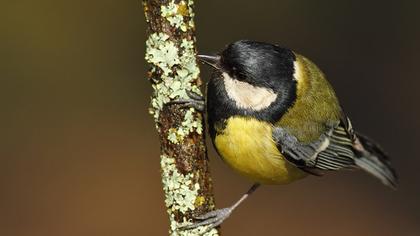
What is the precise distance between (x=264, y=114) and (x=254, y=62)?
242 millimetres

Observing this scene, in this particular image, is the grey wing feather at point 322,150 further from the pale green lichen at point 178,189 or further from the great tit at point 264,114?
the pale green lichen at point 178,189

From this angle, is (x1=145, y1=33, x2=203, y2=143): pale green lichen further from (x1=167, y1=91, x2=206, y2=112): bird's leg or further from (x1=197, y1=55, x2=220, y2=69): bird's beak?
(x1=197, y1=55, x2=220, y2=69): bird's beak

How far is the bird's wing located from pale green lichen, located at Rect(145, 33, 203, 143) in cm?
51

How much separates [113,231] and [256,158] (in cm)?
245

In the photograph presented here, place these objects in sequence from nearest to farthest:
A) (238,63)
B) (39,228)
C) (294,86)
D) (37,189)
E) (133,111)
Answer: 1. (238,63)
2. (294,86)
3. (39,228)
4. (37,189)
5. (133,111)

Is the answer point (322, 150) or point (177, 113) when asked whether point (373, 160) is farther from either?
point (177, 113)

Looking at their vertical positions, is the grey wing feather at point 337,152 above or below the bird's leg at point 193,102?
below

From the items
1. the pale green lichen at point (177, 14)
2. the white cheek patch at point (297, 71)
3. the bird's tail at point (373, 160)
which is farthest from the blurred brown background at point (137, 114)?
the pale green lichen at point (177, 14)

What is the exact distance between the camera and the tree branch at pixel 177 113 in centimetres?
218

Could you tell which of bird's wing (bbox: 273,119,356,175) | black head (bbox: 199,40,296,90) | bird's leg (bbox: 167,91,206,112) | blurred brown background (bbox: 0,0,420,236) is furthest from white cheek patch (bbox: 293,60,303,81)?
blurred brown background (bbox: 0,0,420,236)

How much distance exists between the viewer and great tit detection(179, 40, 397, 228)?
2570mm

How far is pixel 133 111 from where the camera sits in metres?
5.88

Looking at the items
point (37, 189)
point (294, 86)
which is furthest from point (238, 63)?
point (37, 189)

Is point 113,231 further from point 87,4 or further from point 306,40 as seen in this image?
point 306,40
